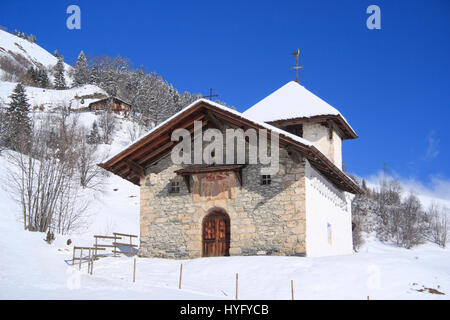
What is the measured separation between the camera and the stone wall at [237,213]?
608 inches

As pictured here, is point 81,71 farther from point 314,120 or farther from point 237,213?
point 237,213

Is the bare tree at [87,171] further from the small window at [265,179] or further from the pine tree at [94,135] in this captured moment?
the small window at [265,179]

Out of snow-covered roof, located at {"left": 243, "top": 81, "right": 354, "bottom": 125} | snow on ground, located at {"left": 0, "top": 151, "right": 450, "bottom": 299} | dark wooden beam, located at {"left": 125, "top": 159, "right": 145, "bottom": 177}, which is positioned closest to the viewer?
snow on ground, located at {"left": 0, "top": 151, "right": 450, "bottom": 299}

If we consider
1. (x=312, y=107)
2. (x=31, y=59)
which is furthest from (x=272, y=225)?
(x=31, y=59)

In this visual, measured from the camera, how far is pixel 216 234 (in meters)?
16.7

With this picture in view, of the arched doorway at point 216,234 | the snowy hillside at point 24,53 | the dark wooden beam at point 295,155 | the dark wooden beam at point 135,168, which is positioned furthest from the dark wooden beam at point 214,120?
the snowy hillside at point 24,53

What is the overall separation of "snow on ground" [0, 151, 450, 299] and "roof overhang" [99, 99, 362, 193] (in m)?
3.51

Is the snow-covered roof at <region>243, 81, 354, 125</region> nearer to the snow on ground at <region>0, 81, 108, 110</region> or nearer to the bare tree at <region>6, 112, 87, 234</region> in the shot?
the bare tree at <region>6, 112, 87, 234</region>

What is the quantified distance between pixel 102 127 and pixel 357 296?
54.7 metres

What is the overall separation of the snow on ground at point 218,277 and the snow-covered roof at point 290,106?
806 cm

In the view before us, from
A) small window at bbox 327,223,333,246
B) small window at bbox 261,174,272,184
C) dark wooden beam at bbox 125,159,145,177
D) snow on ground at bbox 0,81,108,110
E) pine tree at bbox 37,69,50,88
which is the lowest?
small window at bbox 327,223,333,246

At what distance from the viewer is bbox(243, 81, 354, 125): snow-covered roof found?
21094mm

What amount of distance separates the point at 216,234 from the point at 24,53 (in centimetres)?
10689

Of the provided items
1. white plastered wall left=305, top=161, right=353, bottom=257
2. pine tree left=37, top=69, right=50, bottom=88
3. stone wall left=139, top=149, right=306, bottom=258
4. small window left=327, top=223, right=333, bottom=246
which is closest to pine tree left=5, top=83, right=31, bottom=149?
stone wall left=139, top=149, right=306, bottom=258
